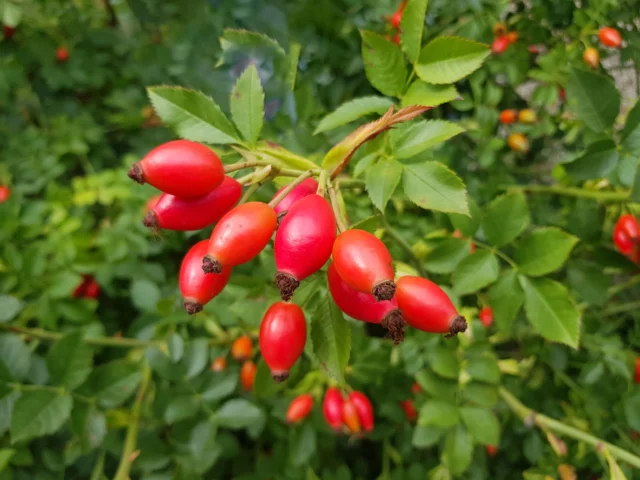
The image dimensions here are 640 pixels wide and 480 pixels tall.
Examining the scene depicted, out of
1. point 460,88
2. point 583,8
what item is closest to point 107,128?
point 460,88

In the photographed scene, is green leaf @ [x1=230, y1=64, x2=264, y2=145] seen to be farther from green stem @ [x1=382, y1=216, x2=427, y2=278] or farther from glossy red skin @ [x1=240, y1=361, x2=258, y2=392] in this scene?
glossy red skin @ [x1=240, y1=361, x2=258, y2=392]

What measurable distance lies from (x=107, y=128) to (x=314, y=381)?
80.2 inches

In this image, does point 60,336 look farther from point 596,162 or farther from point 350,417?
point 596,162

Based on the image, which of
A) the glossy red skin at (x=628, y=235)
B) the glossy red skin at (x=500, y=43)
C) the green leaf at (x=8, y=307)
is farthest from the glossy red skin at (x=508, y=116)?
the green leaf at (x=8, y=307)

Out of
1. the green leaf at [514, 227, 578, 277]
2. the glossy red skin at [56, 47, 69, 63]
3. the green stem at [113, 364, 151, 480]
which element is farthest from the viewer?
the glossy red skin at [56, 47, 69, 63]

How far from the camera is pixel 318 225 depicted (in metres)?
0.59

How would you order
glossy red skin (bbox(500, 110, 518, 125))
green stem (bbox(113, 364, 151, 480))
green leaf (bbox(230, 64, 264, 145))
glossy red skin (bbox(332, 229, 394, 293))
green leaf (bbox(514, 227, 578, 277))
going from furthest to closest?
glossy red skin (bbox(500, 110, 518, 125)) < green stem (bbox(113, 364, 151, 480)) < green leaf (bbox(514, 227, 578, 277)) < green leaf (bbox(230, 64, 264, 145)) < glossy red skin (bbox(332, 229, 394, 293))

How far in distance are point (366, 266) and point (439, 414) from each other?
75 centimetres

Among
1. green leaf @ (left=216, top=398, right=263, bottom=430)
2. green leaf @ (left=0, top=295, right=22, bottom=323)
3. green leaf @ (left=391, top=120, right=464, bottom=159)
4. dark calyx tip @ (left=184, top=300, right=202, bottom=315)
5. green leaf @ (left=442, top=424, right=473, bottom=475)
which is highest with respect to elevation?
green leaf @ (left=391, top=120, right=464, bottom=159)

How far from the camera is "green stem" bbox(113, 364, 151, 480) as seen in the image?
47.9 inches

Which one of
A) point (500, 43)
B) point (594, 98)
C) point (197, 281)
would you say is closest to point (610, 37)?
point (594, 98)

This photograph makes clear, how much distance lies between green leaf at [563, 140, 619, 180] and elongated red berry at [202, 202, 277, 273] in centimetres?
71

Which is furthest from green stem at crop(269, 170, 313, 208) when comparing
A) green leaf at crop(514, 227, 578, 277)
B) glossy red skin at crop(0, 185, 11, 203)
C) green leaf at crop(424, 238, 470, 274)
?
glossy red skin at crop(0, 185, 11, 203)

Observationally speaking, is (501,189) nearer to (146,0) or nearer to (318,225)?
(318,225)
